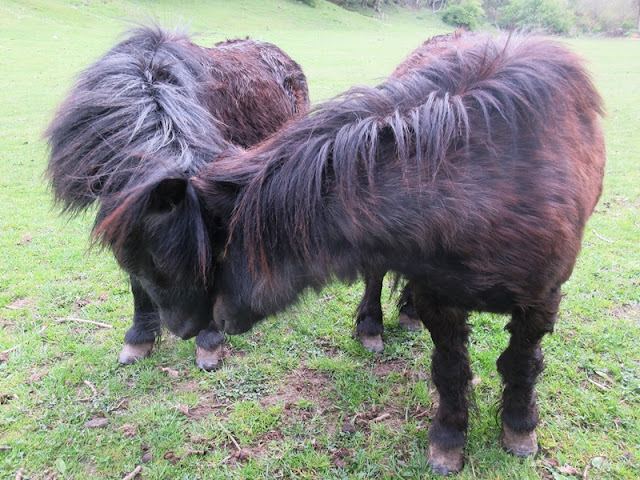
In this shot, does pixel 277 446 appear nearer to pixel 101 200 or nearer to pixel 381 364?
pixel 381 364

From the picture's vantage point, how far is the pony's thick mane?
6.06ft

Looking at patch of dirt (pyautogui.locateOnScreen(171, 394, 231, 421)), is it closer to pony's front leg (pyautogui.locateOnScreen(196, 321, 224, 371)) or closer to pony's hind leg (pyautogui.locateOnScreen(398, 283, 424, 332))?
pony's front leg (pyautogui.locateOnScreen(196, 321, 224, 371))

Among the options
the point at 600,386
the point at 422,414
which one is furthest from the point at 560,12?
the point at 422,414

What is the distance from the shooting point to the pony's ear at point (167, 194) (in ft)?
6.03

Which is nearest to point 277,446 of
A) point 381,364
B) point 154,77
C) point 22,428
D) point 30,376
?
point 381,364

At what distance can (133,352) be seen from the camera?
11.6 feet

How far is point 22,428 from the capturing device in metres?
2.91

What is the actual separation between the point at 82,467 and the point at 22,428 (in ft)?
1.78

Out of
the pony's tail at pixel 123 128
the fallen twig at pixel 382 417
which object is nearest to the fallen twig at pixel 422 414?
the fallen twig at pixel 382 417

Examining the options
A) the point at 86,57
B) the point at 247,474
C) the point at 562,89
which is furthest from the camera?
the point at 86,57

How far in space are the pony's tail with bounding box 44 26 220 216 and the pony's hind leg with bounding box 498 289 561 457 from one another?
1.77 metres

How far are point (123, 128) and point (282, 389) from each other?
1.97m

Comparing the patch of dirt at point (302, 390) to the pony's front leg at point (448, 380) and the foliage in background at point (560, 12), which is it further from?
the foliage in background at point (560, 12)

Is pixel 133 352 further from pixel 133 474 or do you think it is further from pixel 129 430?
pixel 133 474
